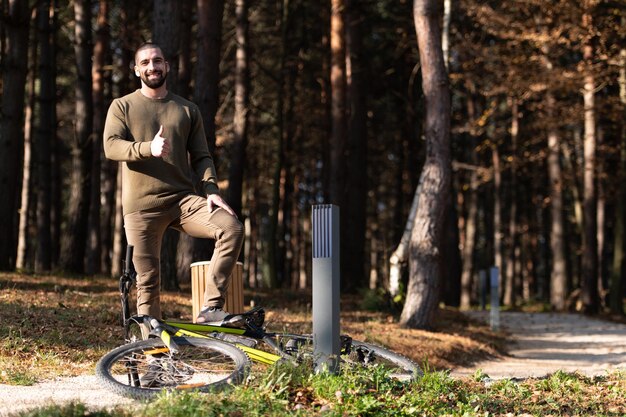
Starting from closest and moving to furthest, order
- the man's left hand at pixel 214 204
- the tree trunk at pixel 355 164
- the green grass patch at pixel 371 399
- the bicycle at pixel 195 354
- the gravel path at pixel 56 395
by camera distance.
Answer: the green grass patch at pixel 371 399
the gravel path at pixel 56 395
the bicycle at pixel 195 354
the man's left hand at pixel 214 204
the tree trunk at pixel 355 164

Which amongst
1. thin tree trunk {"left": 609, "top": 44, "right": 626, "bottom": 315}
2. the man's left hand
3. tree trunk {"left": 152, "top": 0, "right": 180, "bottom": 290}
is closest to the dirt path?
thin tree trunk {"left": 609, "top": 44, "right": 626, "bottom": 315}

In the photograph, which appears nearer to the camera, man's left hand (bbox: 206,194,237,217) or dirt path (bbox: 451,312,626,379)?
man's left hand (bbox: 206,194,237,217)

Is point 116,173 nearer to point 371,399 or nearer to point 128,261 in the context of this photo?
point 128,261

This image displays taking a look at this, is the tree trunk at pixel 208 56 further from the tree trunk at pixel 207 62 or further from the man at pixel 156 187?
the man at pixel 156 187

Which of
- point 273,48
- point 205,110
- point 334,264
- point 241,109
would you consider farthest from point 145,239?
point 273,48

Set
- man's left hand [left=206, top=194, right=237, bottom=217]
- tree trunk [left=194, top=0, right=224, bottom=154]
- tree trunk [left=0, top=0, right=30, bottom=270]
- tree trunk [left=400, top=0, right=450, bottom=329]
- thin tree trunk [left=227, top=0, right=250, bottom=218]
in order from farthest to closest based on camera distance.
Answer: thin tree trunk [left=227, top=0, right=250, bottom=218]
tree trunk [left=194, top=0, right=224, bottom=154]
tree trunk [left=0, top=0, right=30, bottom=270]
tree trunk [left=400, top=0, right=450, bottom=329]
man's left hand [left=206, top=194, right=237, bottom=217]

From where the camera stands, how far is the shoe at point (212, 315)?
645 cm

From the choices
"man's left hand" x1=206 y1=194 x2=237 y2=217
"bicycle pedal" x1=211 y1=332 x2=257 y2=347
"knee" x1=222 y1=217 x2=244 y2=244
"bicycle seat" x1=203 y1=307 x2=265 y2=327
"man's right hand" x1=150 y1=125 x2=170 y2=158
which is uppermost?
"man's right hand" x1=150 y1=125 x2=170 y2=158

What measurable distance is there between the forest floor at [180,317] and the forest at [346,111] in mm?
1223

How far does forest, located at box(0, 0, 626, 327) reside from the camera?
52.4 ft

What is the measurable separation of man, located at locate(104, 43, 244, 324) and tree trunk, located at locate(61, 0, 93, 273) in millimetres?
12366

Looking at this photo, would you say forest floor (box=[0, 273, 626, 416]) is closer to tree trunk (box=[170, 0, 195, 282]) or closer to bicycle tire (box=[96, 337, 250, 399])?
bicycle tire (box=[96, 337, 250, 399])

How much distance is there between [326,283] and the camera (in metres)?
6.46

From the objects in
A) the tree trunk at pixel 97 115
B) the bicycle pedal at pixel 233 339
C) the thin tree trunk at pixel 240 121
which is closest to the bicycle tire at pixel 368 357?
the bicycle pedal at pixel 233 339
